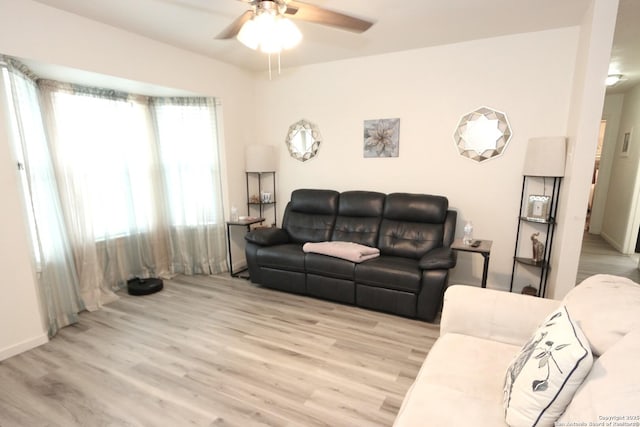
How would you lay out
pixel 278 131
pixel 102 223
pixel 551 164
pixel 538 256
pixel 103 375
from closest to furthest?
pixel 103 375
pixel 551 164
pixel 538 256
pixel 102 223
pixel 278 131

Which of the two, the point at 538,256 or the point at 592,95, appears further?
the point at 538,256

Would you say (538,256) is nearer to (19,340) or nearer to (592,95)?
(592,95)

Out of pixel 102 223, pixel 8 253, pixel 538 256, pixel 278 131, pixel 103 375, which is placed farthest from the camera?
pixel 278 131

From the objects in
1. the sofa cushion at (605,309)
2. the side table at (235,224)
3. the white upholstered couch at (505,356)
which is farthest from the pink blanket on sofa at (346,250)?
the sofa cushion at (605,309)

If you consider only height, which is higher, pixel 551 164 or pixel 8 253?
pixel 551 164

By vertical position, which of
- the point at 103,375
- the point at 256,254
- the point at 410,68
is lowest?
the point at 103,375

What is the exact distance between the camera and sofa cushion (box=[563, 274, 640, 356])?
3.45ft

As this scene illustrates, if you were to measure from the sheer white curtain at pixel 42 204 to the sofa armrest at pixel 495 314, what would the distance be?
3.09 metres

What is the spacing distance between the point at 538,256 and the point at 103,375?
3668 millimetres

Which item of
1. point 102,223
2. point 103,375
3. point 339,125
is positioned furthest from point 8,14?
point 339,125

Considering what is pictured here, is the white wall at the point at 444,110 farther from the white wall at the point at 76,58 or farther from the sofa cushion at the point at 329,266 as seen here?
the sofa cushion at the point at 329,266

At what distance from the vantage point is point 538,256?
2945mm

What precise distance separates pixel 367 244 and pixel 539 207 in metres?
1.65

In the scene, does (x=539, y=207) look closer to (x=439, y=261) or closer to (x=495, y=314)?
(x=439, y=261)
